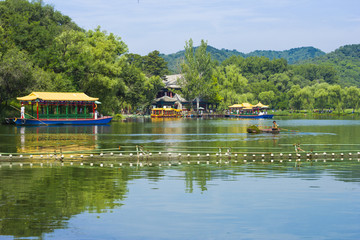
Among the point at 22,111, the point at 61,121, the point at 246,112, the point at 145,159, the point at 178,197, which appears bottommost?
the point at 178,197

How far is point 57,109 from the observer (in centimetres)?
8338

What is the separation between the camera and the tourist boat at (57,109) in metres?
76.1

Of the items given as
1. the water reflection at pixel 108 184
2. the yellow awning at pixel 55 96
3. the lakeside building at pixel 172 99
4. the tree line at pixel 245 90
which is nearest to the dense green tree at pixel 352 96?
the tree line at pixel 245 90

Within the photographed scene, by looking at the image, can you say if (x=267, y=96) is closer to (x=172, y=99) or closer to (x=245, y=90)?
(x=245, y=90)

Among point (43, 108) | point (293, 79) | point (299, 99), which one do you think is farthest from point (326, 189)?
point (293, 79)

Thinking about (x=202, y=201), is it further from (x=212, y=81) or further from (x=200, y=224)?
(x=212, y=81)

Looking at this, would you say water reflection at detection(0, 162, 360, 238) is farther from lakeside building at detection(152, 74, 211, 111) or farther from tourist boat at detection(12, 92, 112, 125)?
lakeside building at detection(152, 74, 211, 111)

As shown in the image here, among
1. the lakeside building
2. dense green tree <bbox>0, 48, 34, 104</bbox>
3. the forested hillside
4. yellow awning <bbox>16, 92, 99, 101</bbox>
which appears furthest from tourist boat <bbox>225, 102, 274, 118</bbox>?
dense green tree <bbox>0, 48, 34, 104</bbox>

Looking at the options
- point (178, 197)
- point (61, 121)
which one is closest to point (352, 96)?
point (61, 121)

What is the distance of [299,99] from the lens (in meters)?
164

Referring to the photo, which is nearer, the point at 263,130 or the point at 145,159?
the point at 145,159

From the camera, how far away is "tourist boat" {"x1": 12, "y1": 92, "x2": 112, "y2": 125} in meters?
76.1

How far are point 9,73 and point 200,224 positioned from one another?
214 ft

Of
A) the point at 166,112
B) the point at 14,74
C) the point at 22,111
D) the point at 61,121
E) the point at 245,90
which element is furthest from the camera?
the point at 245,90
